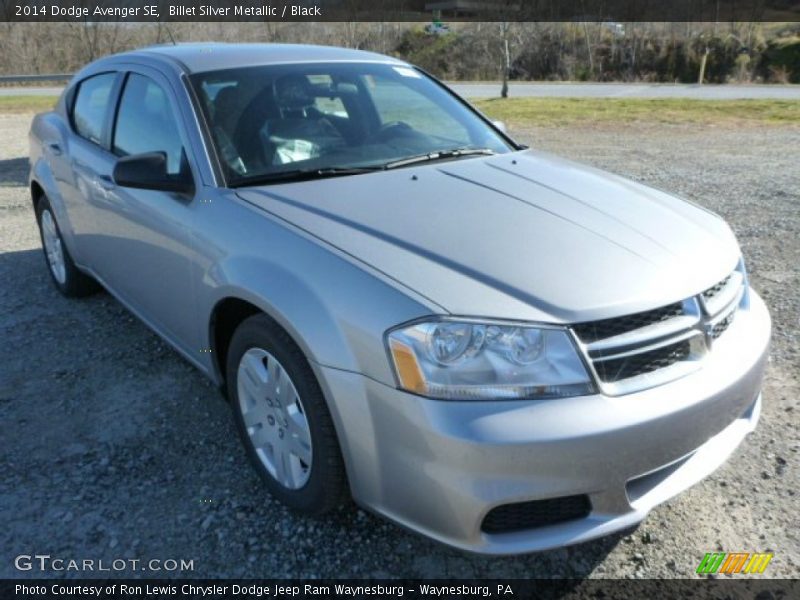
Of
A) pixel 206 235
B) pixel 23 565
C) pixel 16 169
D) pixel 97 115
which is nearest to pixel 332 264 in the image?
pixel 206 235

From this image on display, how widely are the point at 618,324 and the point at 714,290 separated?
54 cm

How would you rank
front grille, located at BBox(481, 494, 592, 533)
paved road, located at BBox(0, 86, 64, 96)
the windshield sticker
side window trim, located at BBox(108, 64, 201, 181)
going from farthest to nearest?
1. paved road, located at BBox(0, 86, 64, 96)
2. the windshield sticker
3. side window trim, located at BBox(108, 64, 201, 181)
4. front grille, located at BBox(481, 494, 592, 533)

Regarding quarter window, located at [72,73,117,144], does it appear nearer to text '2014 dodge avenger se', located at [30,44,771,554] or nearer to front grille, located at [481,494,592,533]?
text '2014 dodge avenger se', located at [30,44,771,554]

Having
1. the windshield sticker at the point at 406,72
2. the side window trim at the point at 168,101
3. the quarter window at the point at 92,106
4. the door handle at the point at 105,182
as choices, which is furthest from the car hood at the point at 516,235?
the quarter window at the point at 92,106

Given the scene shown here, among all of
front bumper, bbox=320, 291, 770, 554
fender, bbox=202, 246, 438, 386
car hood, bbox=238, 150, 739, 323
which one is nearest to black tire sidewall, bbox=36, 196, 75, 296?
car hood, bbox=238, 150, 739, 323

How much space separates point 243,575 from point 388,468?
2.33ft

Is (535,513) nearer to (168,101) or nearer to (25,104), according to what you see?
(168,101)

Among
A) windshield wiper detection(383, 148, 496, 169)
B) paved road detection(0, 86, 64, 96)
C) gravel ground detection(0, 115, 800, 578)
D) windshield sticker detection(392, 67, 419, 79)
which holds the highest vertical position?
windshield sticker detection(392, 67, 419, 79)

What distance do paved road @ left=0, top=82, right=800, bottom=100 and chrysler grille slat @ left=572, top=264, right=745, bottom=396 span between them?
19.4m

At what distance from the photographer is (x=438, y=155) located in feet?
10.5

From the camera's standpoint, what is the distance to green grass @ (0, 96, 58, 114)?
18266 millimetres

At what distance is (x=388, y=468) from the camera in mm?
1982

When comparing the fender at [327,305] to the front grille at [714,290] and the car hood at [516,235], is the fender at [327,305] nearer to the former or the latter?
the car hood at [516,235]

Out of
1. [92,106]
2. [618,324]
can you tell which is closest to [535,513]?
[618,324]
